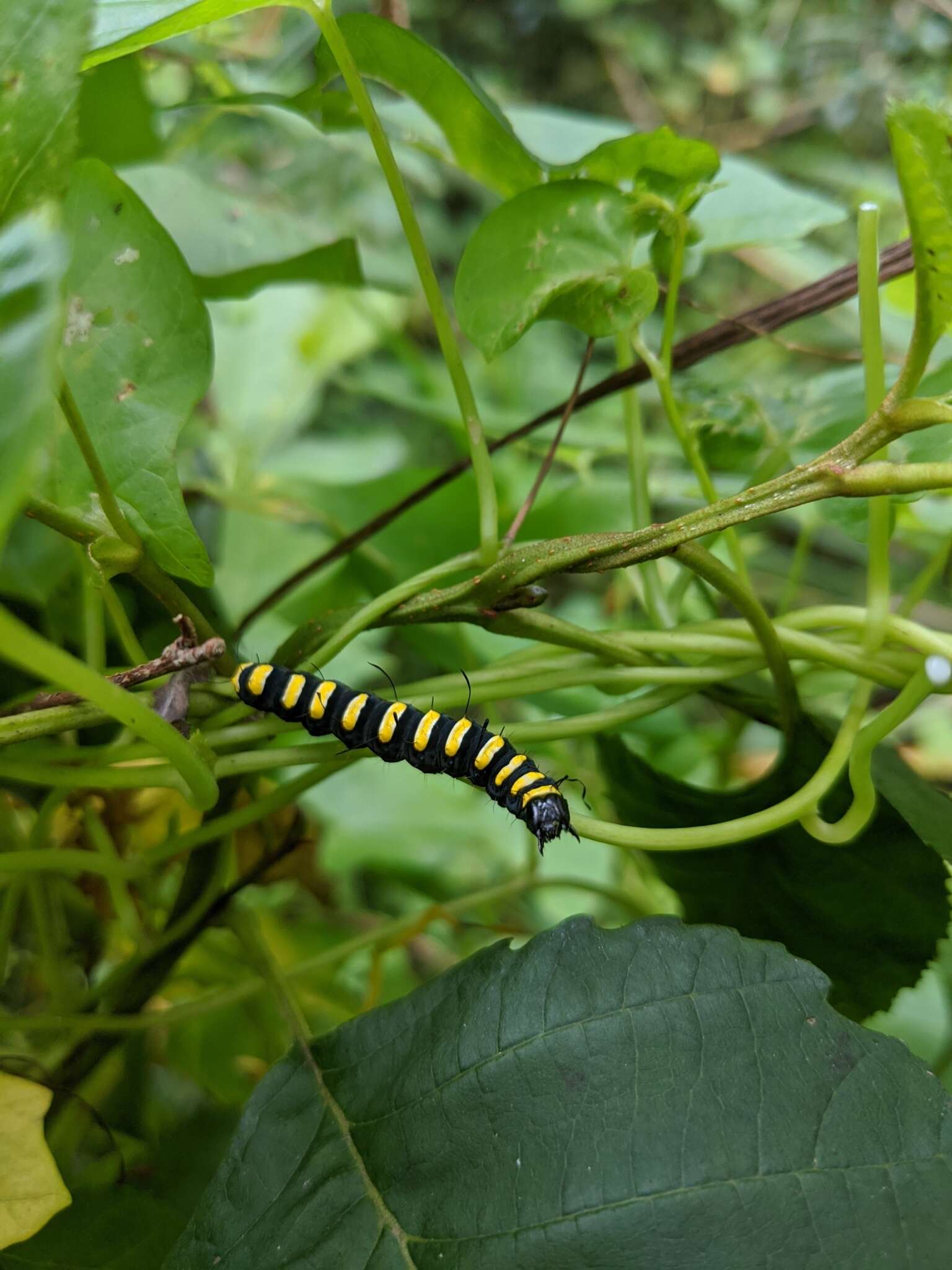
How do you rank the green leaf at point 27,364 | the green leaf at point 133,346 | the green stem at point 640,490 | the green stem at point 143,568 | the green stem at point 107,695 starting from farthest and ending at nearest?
the green stem at point 640,490
the green leaf at point 133,346
the green stem at point 143,568
the green stem at point 107,695
the green leaf at point 27,364

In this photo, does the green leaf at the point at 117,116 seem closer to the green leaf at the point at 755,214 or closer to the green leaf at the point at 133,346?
the green leaf at the point at 133,346

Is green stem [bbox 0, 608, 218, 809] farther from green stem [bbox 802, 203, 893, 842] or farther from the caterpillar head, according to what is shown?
green stem [bbox 802, 203, 893, 842]

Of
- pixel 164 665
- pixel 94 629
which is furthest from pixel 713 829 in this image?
pixel 94 629

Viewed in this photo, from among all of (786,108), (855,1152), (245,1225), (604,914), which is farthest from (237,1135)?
(786,108)

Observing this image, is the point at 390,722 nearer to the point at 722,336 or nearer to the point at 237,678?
the point at 237,678

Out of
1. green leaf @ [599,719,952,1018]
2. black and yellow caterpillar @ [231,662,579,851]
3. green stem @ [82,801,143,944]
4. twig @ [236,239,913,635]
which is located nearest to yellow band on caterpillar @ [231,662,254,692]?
black and yellow caterpillar @ [231,662,579,851]

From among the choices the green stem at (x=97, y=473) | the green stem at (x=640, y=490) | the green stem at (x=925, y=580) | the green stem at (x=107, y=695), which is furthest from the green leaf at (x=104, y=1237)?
the green stem at (x=925, y=580)
